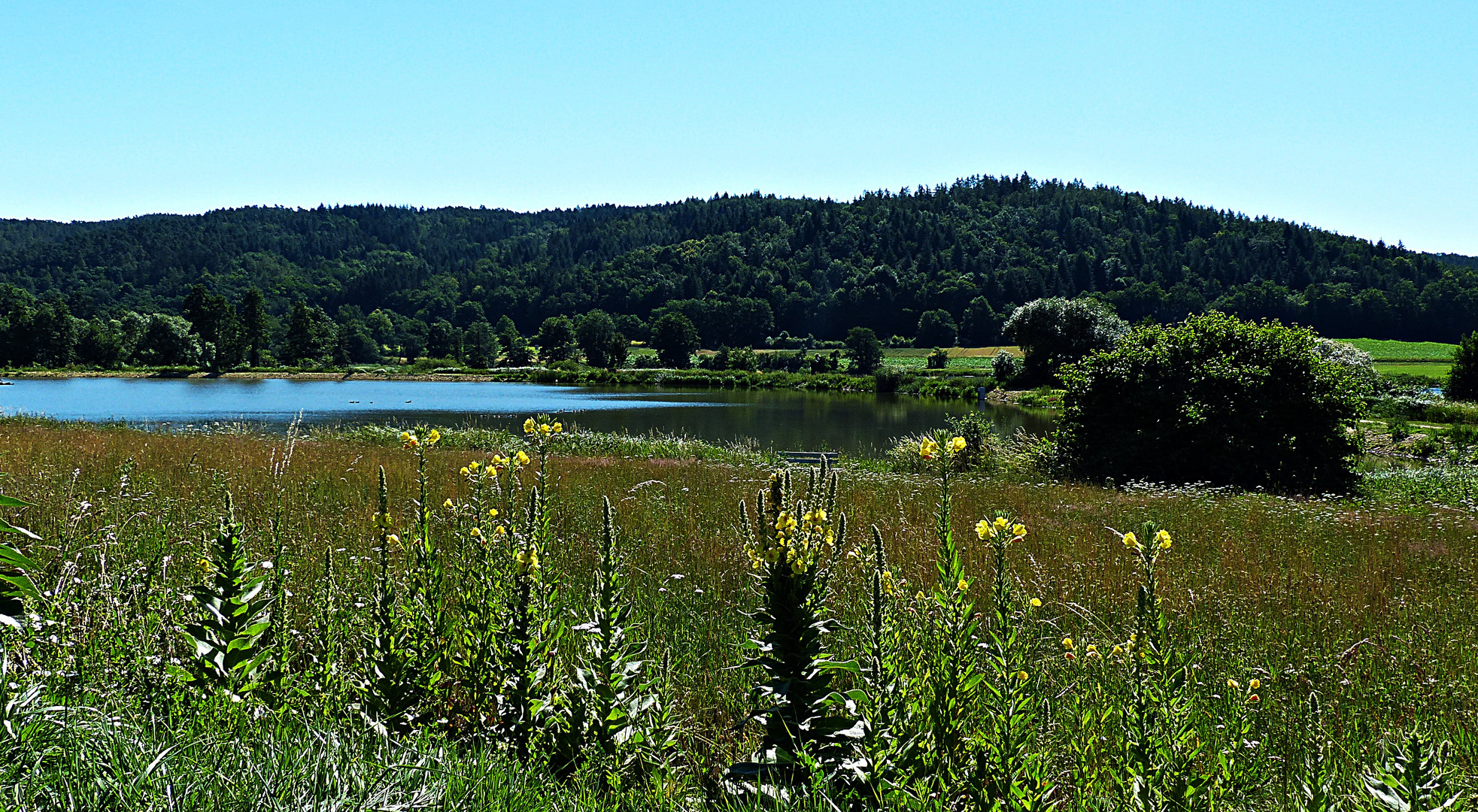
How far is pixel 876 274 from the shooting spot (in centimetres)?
15838

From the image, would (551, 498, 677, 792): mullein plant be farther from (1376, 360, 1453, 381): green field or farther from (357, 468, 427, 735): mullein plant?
(1376, 360, 1453, 381): green field

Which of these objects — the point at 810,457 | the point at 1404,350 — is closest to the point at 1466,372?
the point at 810,457

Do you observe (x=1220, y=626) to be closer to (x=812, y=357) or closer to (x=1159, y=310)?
(x=812, y=357)

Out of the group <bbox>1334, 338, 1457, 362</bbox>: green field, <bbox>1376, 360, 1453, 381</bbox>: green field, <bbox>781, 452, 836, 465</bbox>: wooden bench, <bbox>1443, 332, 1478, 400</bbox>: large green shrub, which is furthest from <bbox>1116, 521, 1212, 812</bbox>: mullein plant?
<bbox>1334, 338, 1457, 362</bbox>: green field

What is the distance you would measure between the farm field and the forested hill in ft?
452

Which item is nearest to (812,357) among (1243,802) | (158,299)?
(1243,802)

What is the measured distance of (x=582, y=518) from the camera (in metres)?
8.86

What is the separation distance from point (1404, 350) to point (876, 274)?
267 feet

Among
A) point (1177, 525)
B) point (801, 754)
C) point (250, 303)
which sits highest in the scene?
point (250, 303)

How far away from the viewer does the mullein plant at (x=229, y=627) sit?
3248 millimetres

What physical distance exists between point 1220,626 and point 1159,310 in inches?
5939

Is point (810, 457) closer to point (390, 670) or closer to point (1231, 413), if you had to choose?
point (1231, 413)

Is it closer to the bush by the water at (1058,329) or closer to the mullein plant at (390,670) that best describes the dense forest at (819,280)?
the bush by the water at (1058,329)

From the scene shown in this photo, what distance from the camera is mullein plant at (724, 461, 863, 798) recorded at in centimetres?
288
